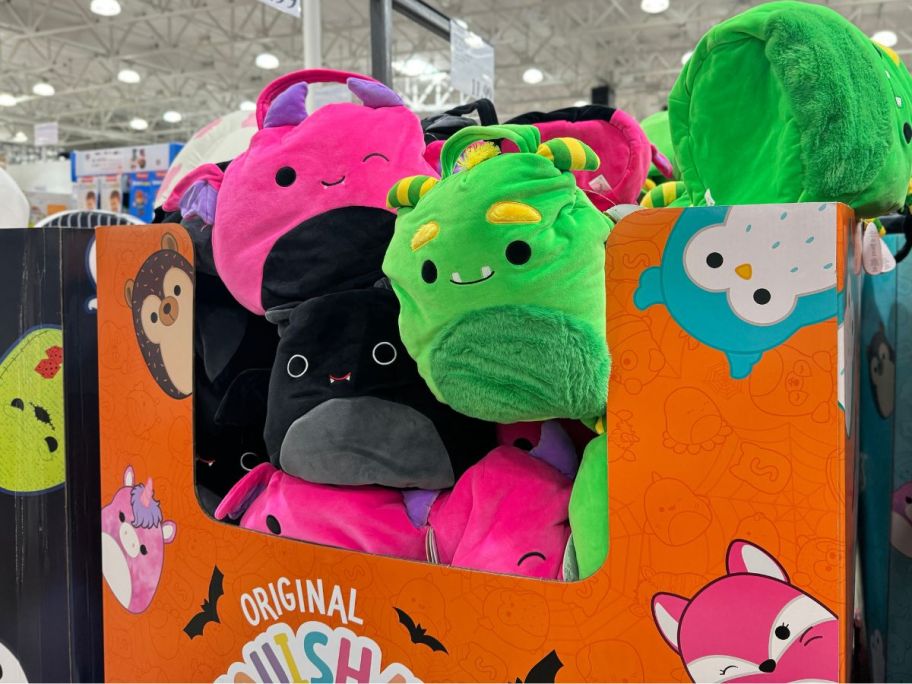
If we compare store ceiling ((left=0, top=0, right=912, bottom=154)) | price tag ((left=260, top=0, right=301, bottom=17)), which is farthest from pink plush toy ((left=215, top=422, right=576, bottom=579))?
store ceiling ((left=0, top=0, right=912, bottom=154))

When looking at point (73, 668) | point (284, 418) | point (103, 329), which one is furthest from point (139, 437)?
point (73, 668)

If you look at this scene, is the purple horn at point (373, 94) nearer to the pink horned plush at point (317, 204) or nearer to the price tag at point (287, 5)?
the pink horned plush at point (317, 204)

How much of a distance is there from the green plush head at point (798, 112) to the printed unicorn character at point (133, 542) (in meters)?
0.74

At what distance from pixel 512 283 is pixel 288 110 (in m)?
0.44

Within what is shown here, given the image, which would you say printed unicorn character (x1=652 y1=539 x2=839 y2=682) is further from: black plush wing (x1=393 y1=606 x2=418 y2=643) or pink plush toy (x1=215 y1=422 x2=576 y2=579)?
black plush wing (x1=393 y1=606 x2=418 y2=643)

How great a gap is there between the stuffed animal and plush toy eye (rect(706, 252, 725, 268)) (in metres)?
0.33

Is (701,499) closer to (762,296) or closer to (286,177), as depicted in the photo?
(762,296)

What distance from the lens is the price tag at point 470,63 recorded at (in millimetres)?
2023

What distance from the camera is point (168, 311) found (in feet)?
3.05

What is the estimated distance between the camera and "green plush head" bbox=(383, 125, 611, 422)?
0.62 m

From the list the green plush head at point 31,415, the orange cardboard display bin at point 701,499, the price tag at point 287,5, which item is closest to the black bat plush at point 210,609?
the orange cardboard display bin at point 701,499

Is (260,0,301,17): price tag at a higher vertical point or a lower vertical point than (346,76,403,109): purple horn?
higher

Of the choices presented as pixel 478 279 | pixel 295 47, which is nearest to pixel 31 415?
pixel 478 279

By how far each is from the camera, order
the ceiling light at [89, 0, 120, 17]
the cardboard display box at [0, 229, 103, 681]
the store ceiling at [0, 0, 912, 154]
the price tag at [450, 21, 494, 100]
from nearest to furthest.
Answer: the cardboard display box at [0, 229, 103, 681] → the price tag at [450, 21, 494, 100] → the ceiling light at [89, 0, 120, 17] → the store ceiling at [0, 0, 912, 154]
